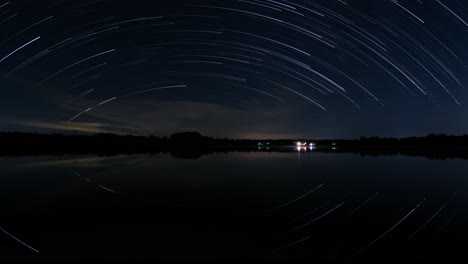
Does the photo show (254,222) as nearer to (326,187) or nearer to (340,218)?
(340,218)

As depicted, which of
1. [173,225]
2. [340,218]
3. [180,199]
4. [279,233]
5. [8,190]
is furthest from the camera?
[8,190]

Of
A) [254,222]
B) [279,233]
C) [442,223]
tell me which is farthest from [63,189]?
[442,223]

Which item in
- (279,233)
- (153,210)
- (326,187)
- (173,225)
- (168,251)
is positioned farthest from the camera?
(326,187)

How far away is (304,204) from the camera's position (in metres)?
14.2

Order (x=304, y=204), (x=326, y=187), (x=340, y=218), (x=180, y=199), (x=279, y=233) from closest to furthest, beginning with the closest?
(x=279, y=233) < (x=340, y=218) < (x=304, y=204) < (x=180, y=199) < (x=326, y=187)

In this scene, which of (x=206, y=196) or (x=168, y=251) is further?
(x=206, y=196)

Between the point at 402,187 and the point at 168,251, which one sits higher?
the point at 402,187

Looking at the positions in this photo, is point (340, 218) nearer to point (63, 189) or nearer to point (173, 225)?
point (173, 225)

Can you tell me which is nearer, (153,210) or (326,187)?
(153,210)

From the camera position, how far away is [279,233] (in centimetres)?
979

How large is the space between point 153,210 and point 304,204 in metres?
5.78

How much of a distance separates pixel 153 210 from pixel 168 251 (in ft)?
16.3

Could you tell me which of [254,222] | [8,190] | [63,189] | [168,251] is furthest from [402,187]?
[8,190]

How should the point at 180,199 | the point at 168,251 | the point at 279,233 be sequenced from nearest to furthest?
the point at 168,251, the point at 279,233, the point at 180,199
